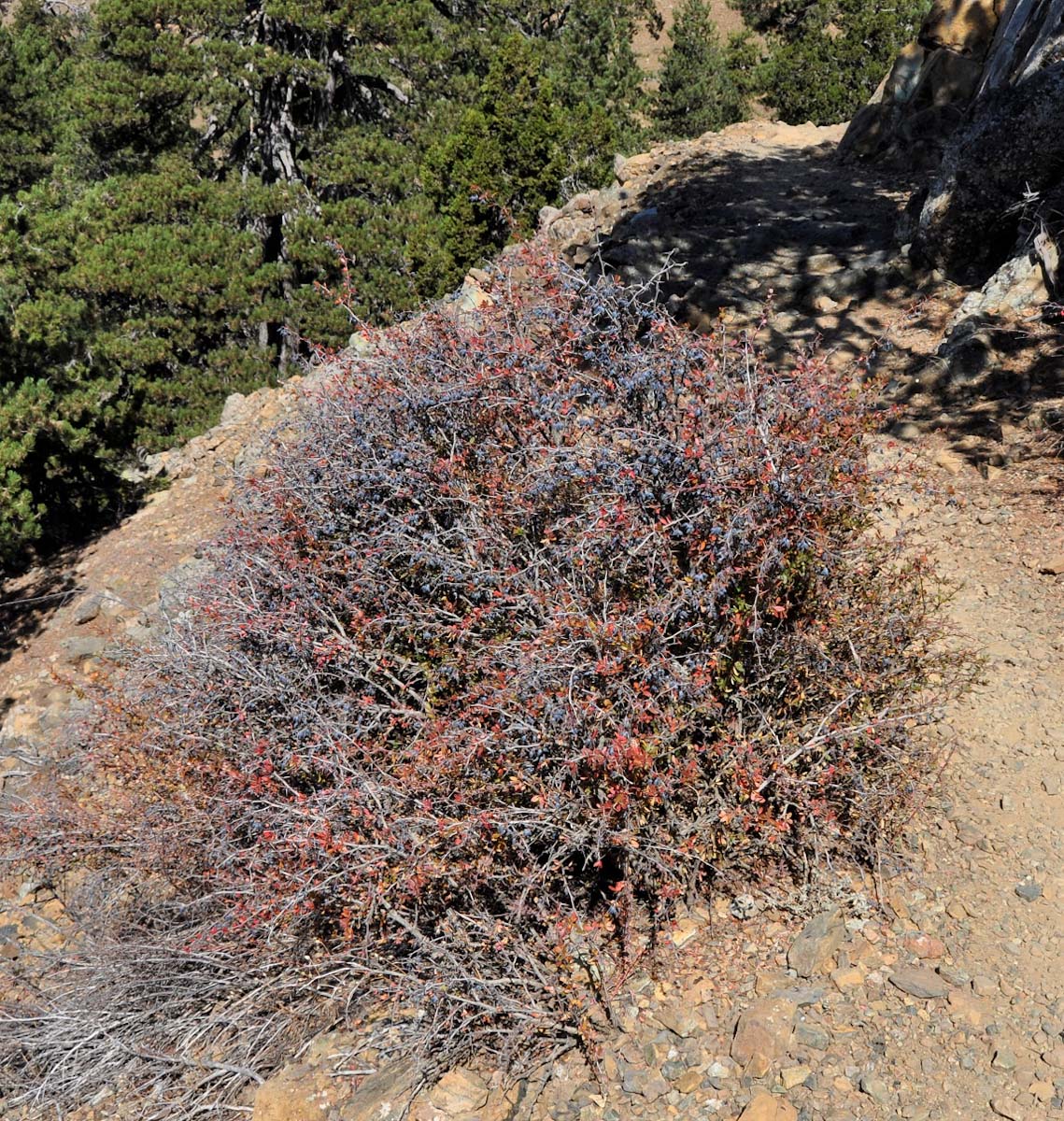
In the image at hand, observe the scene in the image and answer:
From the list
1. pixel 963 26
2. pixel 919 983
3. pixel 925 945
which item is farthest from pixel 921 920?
pixel 963 26

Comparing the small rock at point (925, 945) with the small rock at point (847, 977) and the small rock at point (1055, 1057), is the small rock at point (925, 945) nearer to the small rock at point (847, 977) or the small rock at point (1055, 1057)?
the small rock at point (847, 977)

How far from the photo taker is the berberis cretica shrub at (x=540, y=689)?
11.7 feet

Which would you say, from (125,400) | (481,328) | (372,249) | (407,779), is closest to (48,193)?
(125,400)

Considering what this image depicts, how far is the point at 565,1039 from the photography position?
138 inches

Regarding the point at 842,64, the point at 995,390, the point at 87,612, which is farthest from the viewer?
the point at 842,64

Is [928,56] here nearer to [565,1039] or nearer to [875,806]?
[875,806]

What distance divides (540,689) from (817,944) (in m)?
1.35

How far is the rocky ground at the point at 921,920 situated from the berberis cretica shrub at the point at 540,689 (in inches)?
7.9

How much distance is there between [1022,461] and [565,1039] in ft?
13.8

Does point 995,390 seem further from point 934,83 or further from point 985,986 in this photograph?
point 934,83

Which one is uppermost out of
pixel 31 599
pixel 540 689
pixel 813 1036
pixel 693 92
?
pixel 693 92

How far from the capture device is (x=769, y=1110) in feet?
10.3

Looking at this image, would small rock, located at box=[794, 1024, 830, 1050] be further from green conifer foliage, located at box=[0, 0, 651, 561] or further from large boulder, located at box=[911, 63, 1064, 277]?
green conifer foliage, located at box=[0, 0, 651, 561]

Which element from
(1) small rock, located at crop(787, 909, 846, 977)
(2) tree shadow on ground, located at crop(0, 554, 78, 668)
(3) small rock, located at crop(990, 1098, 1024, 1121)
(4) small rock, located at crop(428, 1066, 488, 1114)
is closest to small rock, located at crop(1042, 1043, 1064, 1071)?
(3) small rock, located at crop(990, 1098, 1024, 1121)
